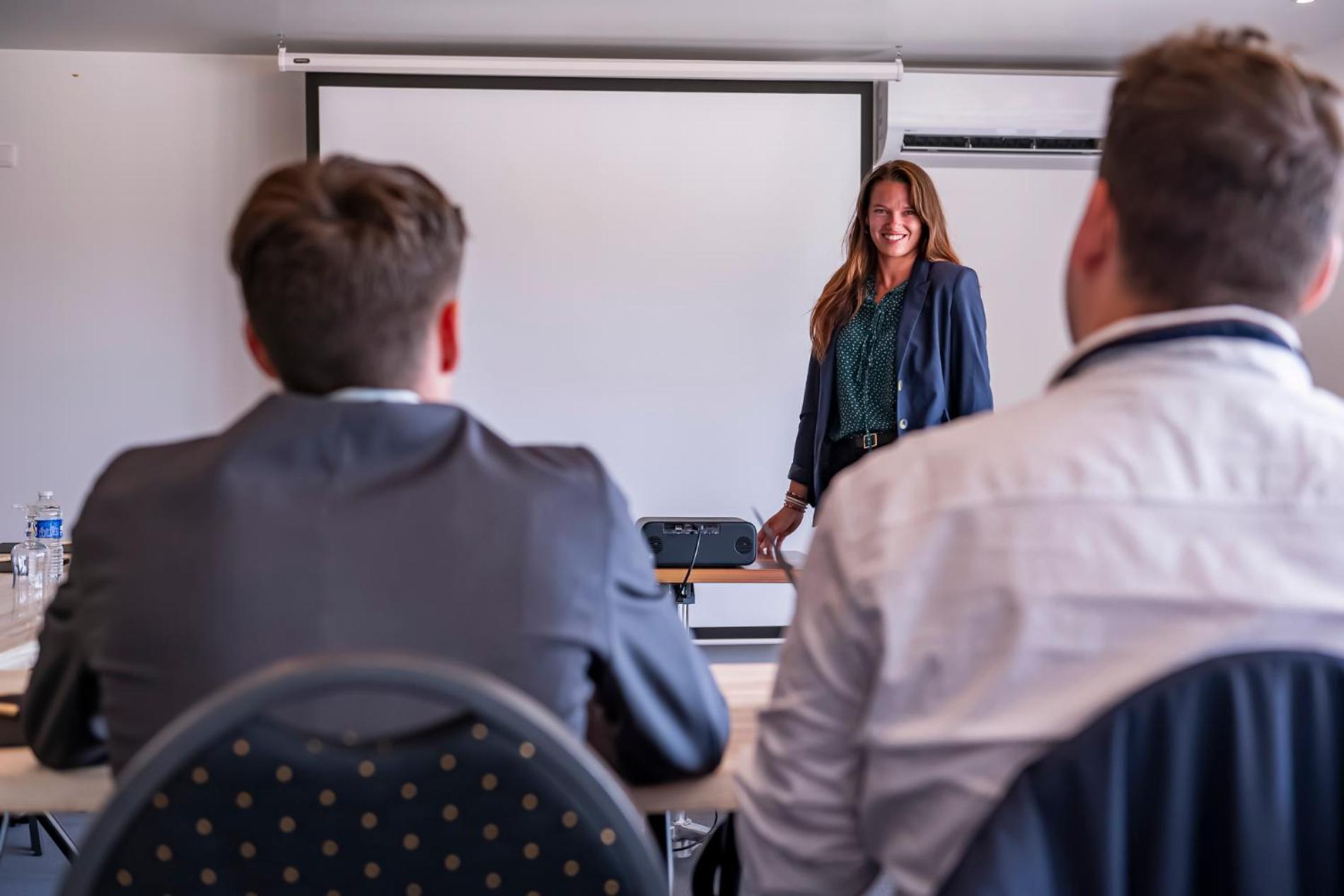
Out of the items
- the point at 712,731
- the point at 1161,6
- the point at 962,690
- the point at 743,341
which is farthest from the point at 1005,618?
the point at 1161,6

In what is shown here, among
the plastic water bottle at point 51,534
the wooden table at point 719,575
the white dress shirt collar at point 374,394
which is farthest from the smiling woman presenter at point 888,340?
the white dress shirt collar at point 374,394

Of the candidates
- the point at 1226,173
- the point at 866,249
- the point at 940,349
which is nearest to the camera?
the point at 1226,173

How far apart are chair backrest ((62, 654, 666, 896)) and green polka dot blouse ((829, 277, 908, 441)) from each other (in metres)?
2.33

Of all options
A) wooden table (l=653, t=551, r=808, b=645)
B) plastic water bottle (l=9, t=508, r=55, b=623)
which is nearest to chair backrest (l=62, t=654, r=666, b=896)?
plastic water bottle (l=9, t=508, r=55, b=623)

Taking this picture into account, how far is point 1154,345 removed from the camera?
777 mm

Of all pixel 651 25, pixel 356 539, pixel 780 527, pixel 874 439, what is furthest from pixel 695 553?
pixel 651 25

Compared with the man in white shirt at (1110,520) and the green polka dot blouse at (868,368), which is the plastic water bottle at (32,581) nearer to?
the man in white shirt at (1110,520)

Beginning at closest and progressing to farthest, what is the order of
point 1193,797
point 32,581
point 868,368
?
1. point 1193,797
2. point 32,581
3. point 868,368

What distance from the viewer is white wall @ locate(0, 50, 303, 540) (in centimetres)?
462

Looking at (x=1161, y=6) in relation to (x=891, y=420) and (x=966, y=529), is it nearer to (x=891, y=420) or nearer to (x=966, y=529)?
(x=891, y=420)

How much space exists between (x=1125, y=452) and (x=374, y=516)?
0.53m

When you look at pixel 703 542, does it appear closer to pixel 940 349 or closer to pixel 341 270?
pixel 940 349

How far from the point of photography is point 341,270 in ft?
3.06

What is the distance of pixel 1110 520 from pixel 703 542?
1882 mm
